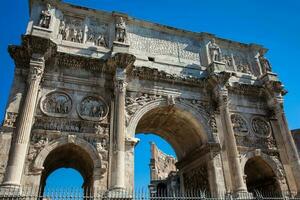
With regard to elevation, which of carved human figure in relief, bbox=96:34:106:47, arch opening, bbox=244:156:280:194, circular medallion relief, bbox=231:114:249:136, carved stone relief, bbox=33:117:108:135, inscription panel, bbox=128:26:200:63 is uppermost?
inscription panel, bbox=128:26:200:63

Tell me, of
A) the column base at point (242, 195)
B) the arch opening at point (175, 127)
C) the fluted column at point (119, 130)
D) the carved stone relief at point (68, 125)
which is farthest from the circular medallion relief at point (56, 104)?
the column base at point (242, 195)

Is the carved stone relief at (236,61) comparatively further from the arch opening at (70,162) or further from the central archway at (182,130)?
the arch opening at (70,162)

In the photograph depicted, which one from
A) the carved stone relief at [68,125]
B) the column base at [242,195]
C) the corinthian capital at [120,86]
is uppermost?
the corinthian capital at [120,86]

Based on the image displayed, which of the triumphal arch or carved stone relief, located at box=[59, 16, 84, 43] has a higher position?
carved stone relief, located at box=[59, 16, 84, 43]

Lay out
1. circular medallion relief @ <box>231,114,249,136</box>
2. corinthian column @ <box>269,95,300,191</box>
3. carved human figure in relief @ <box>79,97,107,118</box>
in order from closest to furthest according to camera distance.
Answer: carved human figure in relief @ <box>79,97,107,118</box> → corinthian column @ <box>269,95,300,191</box> → circular medallion relief @ <box>231,114,249,136</box>

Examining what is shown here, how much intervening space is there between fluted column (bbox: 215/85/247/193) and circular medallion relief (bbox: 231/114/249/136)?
0.94 metres

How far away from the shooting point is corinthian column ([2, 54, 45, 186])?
7996mm

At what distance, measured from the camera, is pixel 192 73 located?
12766mm

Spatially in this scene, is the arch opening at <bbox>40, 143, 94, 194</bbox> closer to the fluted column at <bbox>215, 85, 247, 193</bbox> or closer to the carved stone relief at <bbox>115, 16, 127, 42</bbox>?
the carved stone relief at <bbox>115, 16, 127, 42</bbox>

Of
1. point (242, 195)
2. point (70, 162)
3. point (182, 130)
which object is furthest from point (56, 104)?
point (242, 195)

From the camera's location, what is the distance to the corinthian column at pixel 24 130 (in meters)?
8.00

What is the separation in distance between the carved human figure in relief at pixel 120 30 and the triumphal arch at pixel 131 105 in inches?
2.3

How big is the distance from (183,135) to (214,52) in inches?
168

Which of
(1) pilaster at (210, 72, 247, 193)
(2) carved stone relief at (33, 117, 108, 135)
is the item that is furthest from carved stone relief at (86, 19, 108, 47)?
(1) pilaster at (210, 72, 247, 193)
